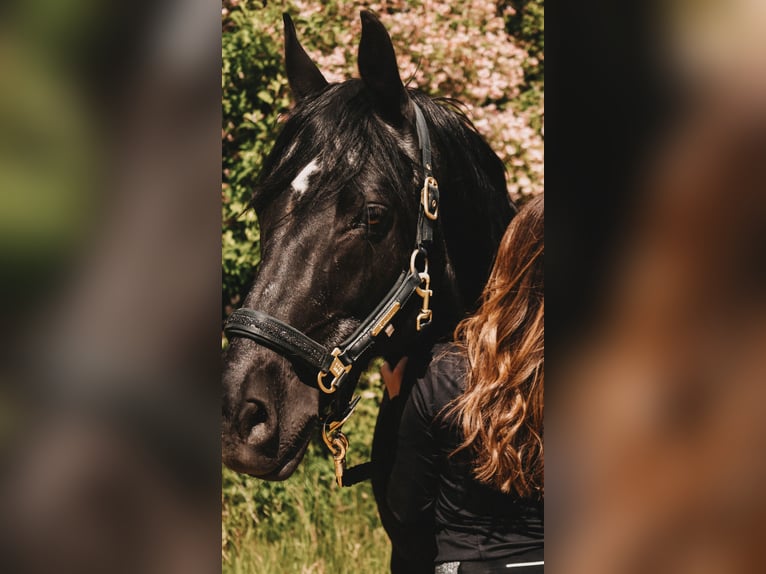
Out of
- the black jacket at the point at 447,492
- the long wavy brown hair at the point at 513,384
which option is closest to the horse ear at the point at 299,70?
the long wavy brown hair at the point at 513,384

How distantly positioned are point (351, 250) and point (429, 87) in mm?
1543

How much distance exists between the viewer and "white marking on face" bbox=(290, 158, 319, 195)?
5.56ft

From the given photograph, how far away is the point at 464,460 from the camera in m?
1.63

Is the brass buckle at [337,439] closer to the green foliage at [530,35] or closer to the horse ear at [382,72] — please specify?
the horse ear at [382,72]

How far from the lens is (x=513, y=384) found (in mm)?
1596

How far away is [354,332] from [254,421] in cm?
32

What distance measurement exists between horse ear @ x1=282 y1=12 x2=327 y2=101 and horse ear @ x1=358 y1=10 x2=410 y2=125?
26 centimetres

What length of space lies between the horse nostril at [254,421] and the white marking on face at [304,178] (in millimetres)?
515

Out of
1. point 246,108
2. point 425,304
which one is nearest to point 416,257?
point 425,304
